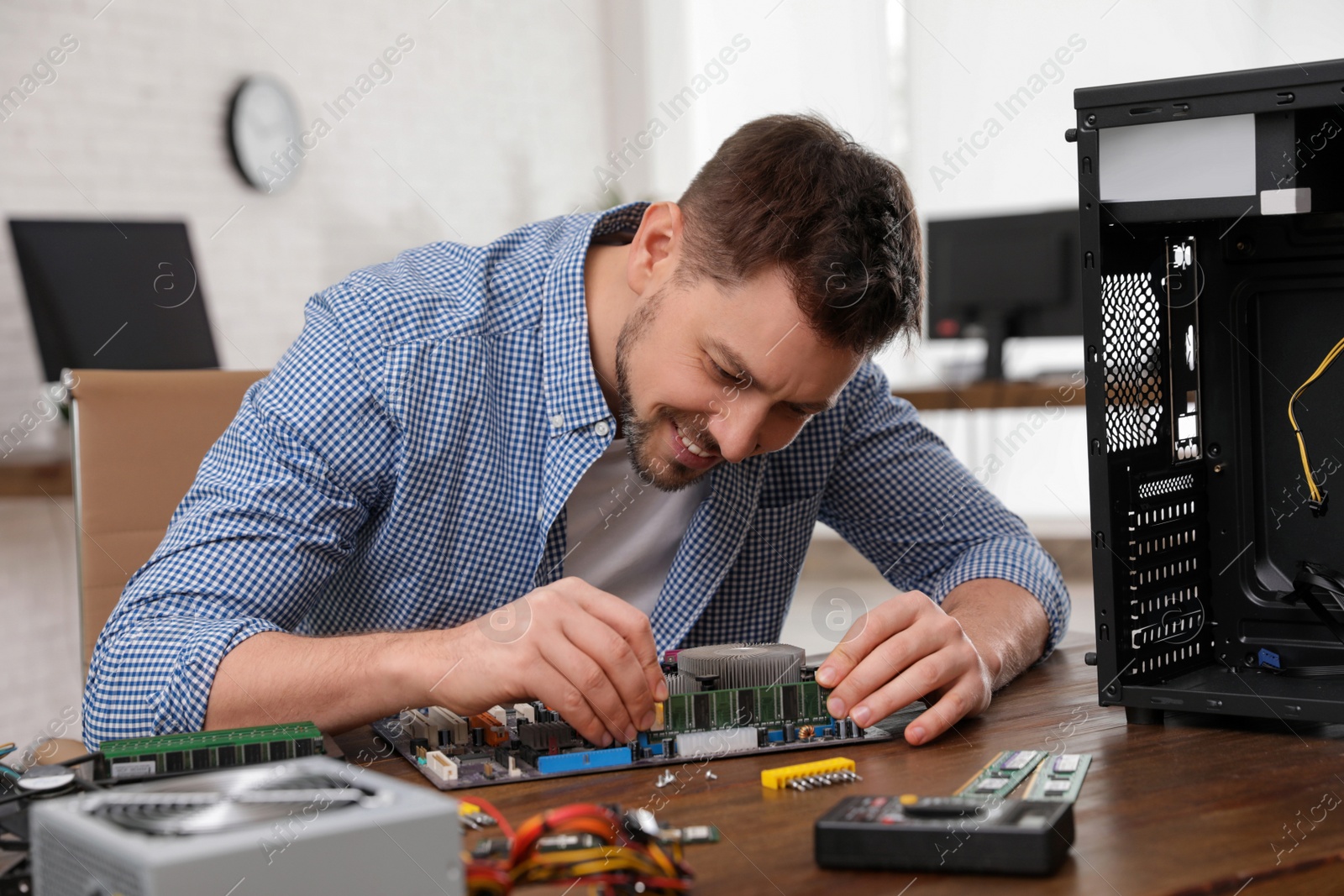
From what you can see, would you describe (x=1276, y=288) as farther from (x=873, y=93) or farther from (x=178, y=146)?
(x=873, y=93)

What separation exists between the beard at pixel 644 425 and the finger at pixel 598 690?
393 millimetres

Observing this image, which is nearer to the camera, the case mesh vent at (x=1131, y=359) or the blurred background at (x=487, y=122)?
the case mesh vent at (x=1131, y=359)

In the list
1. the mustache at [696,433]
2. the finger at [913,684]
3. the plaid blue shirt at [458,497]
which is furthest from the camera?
the mustache at [696,433]

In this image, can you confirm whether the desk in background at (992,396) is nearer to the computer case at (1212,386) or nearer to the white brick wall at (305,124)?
the white brick wall at (305,124)

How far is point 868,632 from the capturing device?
3.23 ft

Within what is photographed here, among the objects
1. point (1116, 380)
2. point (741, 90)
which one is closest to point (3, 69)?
point (741, 90)

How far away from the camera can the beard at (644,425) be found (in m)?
1.25

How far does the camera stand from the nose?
1.17 meters

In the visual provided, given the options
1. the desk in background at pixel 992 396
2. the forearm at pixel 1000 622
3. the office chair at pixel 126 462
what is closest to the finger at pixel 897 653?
the forearm at pixel 1000 622

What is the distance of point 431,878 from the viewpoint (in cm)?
52

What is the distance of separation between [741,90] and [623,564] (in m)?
4.41

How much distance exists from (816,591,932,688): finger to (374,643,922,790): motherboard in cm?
2

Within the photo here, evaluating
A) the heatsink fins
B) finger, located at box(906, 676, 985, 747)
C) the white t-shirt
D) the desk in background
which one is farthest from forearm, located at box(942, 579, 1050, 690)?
the desk in background

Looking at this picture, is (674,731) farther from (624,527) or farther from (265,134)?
(265,134)
